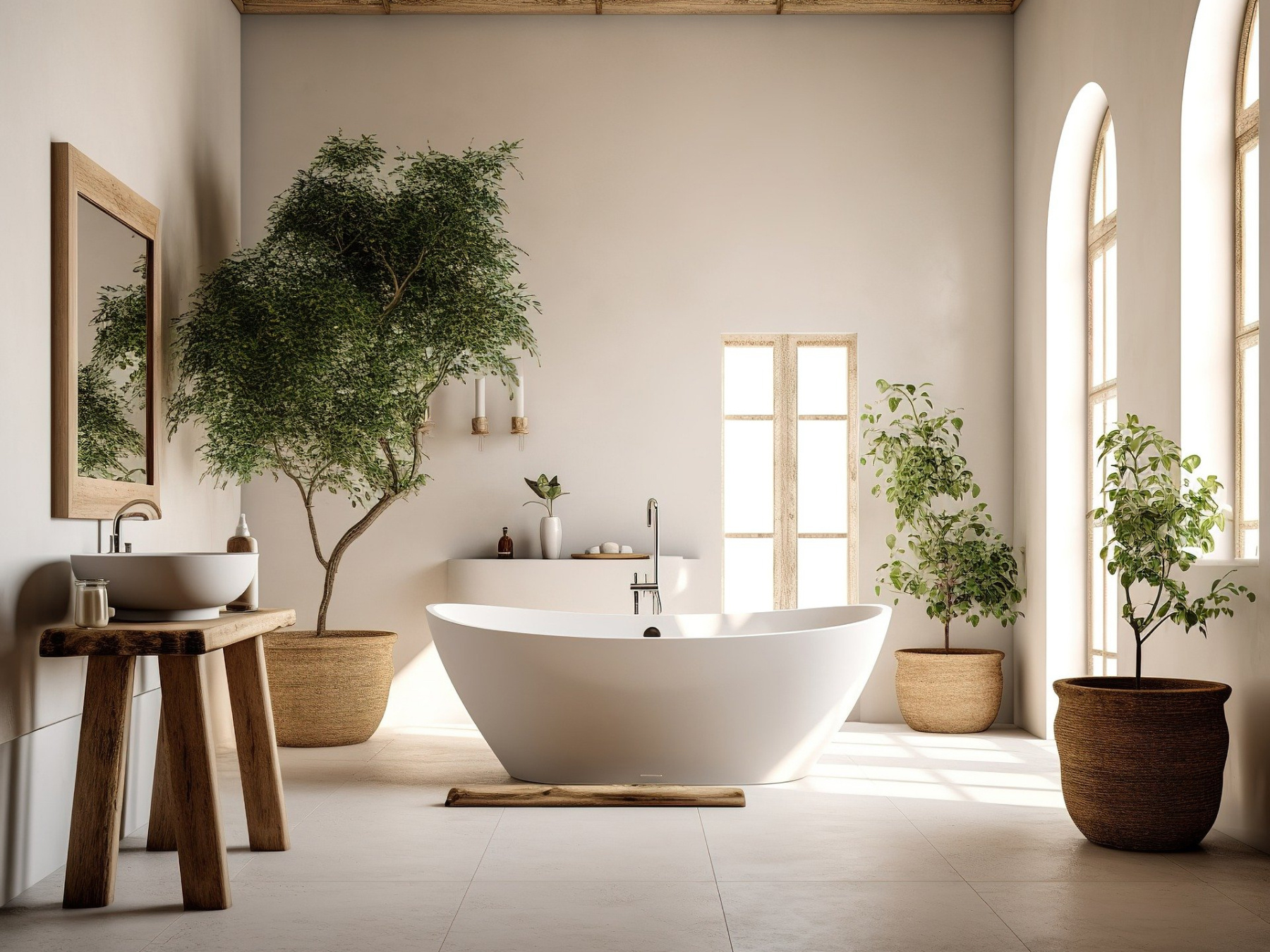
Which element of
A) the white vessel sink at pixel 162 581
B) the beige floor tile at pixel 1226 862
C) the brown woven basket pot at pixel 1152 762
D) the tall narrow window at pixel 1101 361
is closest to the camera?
the white vessel sink at pixel 162 581

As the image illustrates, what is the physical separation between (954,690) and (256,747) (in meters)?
3.16

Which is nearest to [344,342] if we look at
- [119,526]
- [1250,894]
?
[119,526]

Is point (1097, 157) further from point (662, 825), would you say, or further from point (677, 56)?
point (662, 825)

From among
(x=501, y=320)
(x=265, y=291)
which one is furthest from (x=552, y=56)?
(x=265, y=291)

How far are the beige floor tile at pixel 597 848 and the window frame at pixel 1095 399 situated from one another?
2.12 m

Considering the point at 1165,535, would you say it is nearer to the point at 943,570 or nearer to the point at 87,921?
the point at 943,570

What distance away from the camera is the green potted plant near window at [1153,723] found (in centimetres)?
324

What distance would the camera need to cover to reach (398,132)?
5.79 meters

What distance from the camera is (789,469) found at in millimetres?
5852

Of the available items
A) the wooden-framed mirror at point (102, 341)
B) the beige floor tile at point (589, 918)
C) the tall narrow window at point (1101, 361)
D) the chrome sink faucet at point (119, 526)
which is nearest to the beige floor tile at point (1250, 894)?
the beige floor tile at point (589, 918)

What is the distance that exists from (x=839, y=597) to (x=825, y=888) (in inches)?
115

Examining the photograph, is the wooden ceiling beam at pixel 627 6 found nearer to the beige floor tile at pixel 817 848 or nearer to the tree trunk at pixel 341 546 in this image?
the tree trunk at pixel 341 546

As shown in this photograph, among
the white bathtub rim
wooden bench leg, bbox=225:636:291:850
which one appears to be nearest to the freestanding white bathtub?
the white bathtub rim

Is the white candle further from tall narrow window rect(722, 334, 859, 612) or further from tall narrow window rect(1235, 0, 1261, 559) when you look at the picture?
tall narrow window rect(1235, 0, 1261, 559)
